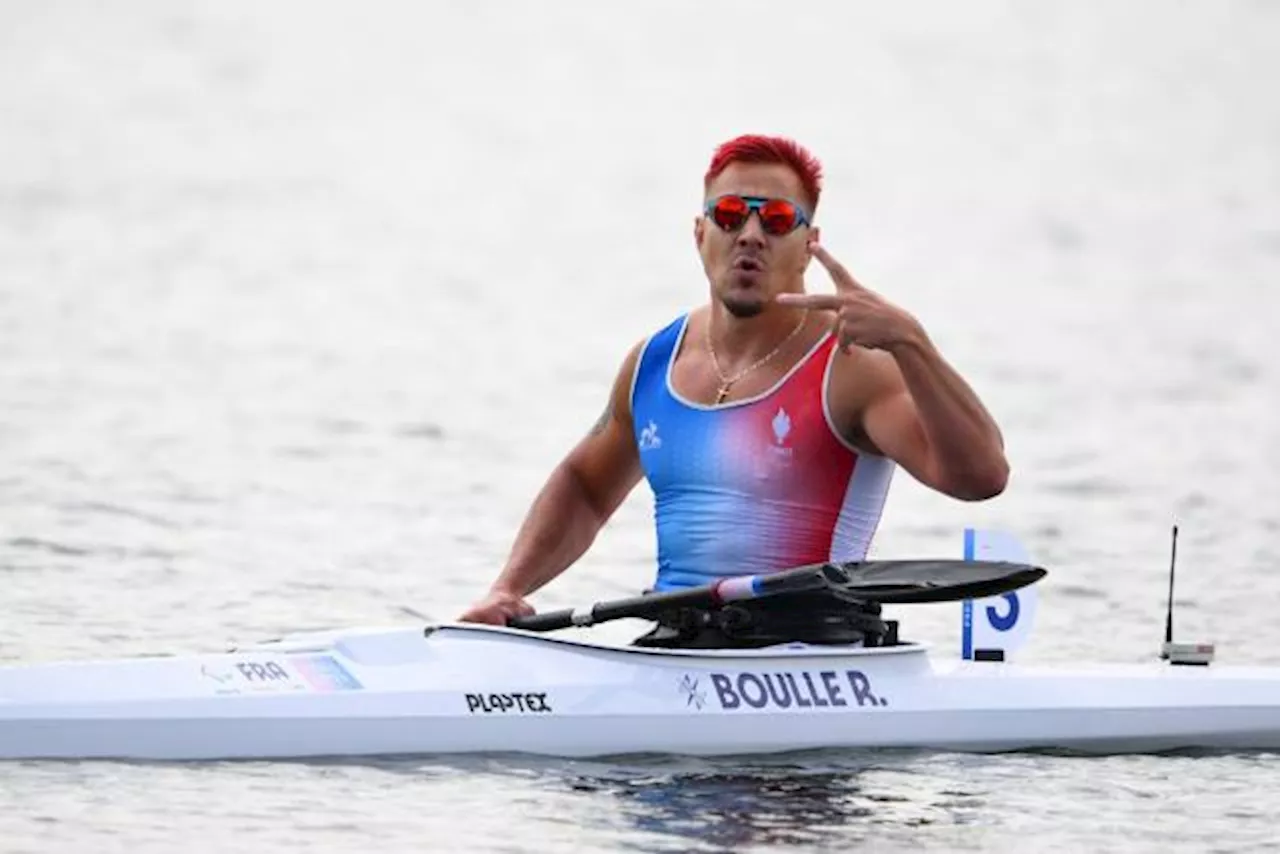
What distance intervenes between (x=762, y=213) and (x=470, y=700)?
1.90 meters

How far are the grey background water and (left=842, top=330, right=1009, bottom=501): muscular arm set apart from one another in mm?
1136

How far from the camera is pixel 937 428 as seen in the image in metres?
10.6

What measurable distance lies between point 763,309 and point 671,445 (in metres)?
0.58

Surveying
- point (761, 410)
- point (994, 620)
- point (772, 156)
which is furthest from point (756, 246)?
point (994, 620)

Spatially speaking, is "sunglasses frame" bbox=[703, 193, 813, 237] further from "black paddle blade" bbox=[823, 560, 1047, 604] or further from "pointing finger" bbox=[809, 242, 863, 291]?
"black paddle blade" bbox=[823, 560, 1047, 604]

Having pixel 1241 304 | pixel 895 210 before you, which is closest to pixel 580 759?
pixel 1241 304

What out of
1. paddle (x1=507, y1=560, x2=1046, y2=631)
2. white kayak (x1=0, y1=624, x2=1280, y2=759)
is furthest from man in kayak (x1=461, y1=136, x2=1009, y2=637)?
white kayak (x1=0, y1=624, x2=1280, y2=759)

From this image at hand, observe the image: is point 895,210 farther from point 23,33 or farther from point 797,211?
point 797,211

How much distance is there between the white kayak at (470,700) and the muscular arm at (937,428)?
918mm

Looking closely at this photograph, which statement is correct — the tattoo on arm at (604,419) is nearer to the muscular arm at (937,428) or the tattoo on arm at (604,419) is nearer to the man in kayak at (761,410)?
the man in kayak at (761,410)

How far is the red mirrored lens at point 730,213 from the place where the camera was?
1166 centimetres

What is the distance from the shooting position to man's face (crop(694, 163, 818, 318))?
38.2 ft

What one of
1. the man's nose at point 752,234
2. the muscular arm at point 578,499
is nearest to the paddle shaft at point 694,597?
the muscular arm at point 578,499

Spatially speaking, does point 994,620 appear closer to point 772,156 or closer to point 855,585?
point 855,585
